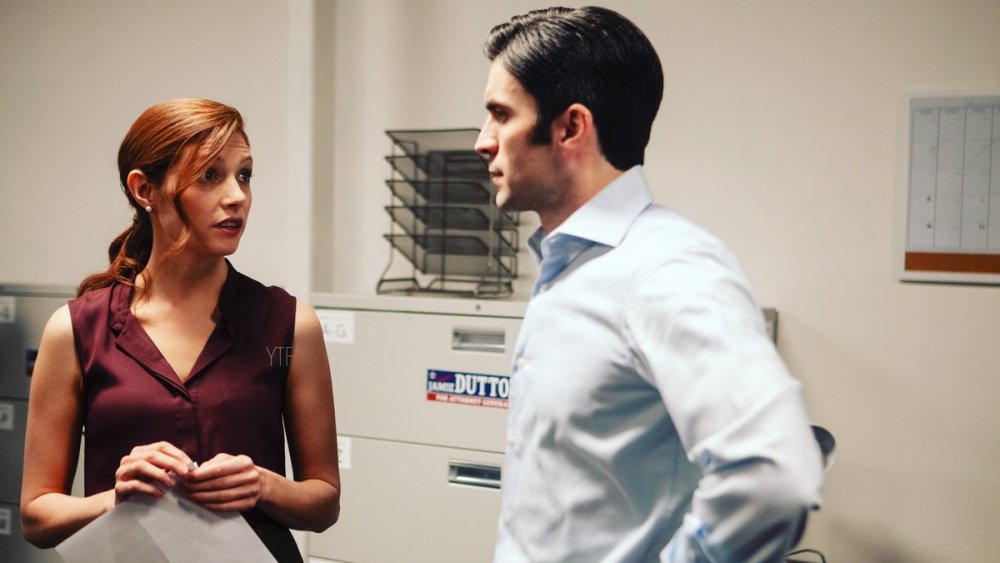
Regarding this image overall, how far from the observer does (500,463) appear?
189 cm

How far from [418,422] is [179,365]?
0.95 metres

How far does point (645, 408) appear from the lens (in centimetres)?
81

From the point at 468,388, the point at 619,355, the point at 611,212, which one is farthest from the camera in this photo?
the point at 468,388

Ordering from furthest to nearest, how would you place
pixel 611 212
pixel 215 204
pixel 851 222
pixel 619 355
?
pixel 851 222, pixel 215 204, pixel 611 212, pixel 619 355

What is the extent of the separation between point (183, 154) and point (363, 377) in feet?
3.47

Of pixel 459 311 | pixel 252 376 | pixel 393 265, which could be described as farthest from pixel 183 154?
pixel 393 265

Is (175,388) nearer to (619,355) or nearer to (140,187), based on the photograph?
(140,187)

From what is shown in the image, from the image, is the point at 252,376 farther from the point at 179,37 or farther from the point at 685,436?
the point at 179,37

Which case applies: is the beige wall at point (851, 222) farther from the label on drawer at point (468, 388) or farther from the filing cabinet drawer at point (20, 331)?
the filing cabinet drawer at point (20, 331)

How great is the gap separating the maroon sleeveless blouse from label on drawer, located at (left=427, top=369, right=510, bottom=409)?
2.68ft

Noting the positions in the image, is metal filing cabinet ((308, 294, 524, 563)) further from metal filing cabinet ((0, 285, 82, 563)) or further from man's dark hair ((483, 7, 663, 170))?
man's dark hair ((483, 7, 663, 170))

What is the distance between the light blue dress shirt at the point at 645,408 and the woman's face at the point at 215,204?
1.31 feet

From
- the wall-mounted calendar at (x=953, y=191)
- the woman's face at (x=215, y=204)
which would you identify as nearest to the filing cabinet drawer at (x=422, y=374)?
the woman's face at (x=215, y=204)

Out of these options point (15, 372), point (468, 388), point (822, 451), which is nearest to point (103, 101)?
point (15, 372)
